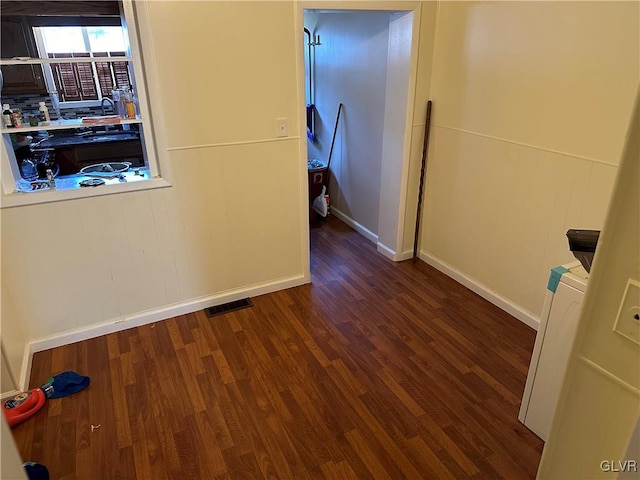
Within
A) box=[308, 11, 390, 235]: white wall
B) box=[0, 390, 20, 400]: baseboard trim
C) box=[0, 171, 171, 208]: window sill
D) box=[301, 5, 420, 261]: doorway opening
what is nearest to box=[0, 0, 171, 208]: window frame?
box=[0, 171, 171, 208]: window sill

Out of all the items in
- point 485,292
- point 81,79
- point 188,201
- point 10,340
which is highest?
point 81,79

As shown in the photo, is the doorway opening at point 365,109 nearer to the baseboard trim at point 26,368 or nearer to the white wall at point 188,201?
the white wall at point 188,201

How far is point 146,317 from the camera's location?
2818 millimetres

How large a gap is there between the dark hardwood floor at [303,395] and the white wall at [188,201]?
291 mm

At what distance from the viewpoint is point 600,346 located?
0.94 m

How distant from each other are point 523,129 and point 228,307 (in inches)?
86.6

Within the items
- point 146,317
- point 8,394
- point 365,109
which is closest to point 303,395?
point 146,317

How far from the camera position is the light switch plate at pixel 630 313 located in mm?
850

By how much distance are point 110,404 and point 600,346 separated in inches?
85.8

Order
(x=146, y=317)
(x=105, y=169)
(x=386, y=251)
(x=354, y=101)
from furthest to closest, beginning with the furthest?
(x=354, y=101)
(x=386, y=251)
(x=146, y=317)
(x=105, y=169)

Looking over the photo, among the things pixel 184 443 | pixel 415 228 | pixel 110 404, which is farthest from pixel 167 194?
pixel 415 228

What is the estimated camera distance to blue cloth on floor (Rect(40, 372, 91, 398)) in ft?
7.34

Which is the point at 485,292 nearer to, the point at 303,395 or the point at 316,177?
the point at 303,395

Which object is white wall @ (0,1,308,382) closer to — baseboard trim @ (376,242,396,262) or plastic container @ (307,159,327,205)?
baseboard trim @ (376,242,396,262)
